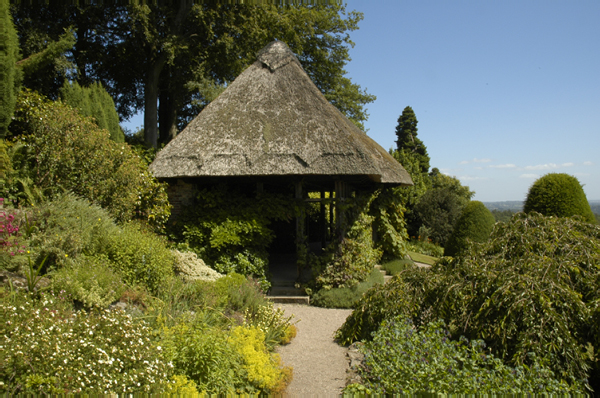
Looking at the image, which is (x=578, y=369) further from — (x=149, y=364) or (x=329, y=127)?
(x=329, y=127)

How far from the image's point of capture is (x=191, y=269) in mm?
7293

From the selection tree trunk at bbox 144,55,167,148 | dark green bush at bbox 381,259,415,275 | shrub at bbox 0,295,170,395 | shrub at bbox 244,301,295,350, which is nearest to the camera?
shrub at bbox 0,295,170,395

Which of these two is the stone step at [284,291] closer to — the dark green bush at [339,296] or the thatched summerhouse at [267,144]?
the dark green bush at [339,296]

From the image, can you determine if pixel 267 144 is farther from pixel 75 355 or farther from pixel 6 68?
pixel 75 355

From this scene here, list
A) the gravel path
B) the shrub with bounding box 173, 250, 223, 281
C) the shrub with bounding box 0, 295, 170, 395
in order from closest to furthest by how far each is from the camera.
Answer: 1. the shrub with bounding box 0, 295, 170, 395
2. the gravel path
3. the shrub with bounding box 173, 250, 223, 281

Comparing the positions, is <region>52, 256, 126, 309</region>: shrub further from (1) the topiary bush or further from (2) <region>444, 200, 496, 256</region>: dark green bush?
(2) <region>444, 200, 496, 256</region>: dark green bush

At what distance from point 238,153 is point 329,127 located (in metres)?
2.06

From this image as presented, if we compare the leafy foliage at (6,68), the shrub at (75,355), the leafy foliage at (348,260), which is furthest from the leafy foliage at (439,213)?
the shrub at (75,355)

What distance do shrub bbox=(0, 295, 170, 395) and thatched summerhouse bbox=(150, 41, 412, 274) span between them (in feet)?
15.1

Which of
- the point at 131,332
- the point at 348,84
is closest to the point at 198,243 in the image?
the point at 131,332

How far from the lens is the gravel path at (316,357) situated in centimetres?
453

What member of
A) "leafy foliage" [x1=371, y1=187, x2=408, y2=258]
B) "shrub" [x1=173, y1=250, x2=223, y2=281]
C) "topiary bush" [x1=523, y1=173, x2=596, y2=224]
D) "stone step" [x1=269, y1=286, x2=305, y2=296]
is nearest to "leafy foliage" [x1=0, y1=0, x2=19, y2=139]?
"shrub" [x1=173, y1=250, x2=223, y2=281]

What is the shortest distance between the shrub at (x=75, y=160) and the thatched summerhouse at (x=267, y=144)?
0.75 metres

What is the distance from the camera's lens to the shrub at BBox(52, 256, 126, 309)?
15.4 feet
